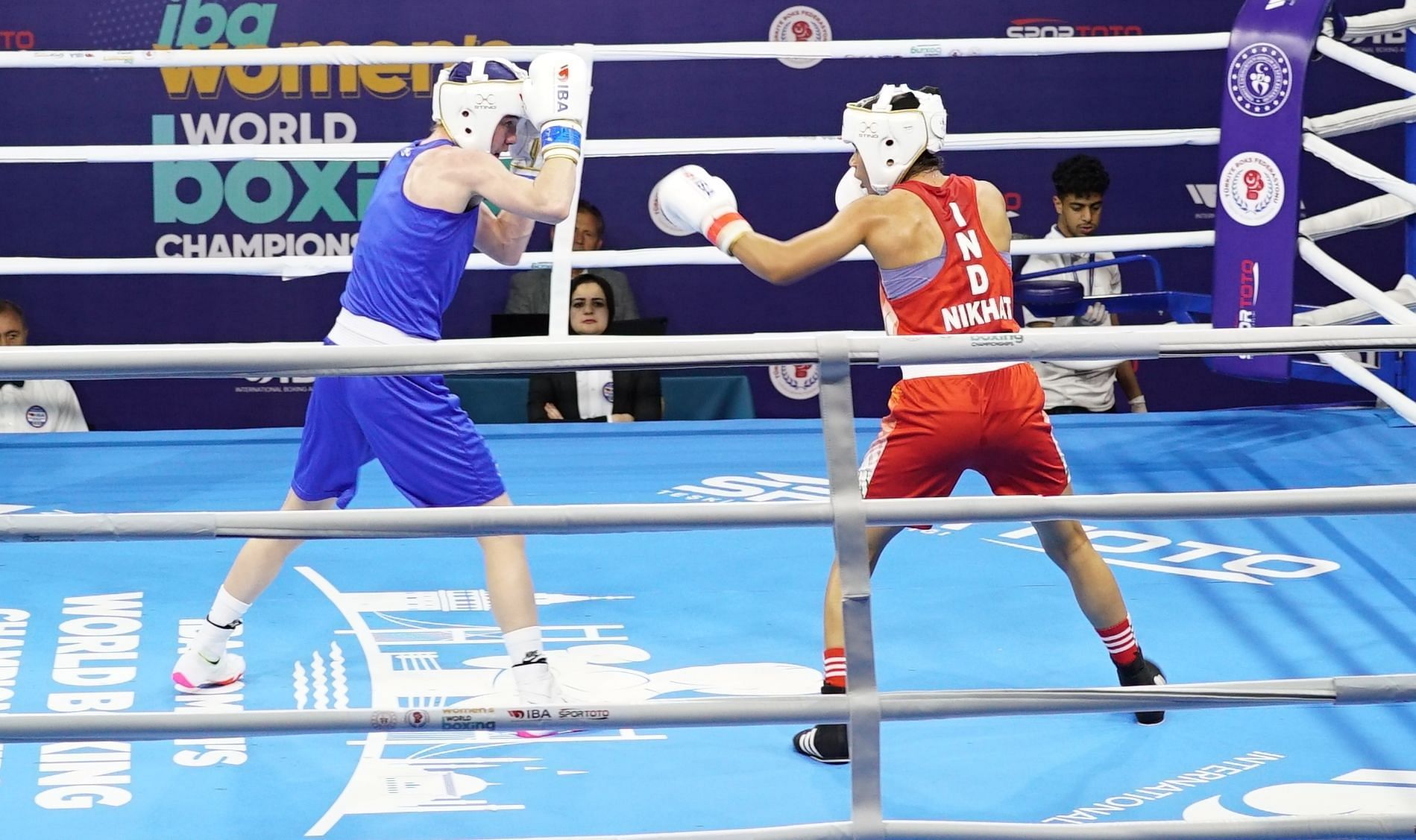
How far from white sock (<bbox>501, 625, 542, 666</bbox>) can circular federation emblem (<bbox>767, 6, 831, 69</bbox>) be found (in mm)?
4033

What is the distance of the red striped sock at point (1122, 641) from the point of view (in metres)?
3.14

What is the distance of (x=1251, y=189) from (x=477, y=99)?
262cm

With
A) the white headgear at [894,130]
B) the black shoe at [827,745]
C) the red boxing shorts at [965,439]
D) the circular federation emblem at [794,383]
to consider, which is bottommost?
the black shoe at [827,745]

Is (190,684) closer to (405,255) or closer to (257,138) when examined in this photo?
(405,255)

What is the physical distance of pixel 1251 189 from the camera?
478 centimetres

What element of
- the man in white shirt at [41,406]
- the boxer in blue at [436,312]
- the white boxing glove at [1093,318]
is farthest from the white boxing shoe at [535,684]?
the white boxing glove at [1093,318]

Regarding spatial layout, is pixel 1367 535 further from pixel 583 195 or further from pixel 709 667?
pixel 583 195

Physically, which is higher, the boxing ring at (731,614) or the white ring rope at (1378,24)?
the white ring rope at (1378,24)

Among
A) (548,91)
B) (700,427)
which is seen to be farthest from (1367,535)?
(548,91)

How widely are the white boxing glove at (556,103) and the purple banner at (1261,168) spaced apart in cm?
225

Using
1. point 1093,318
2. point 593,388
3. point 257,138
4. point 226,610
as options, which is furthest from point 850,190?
point 257,138

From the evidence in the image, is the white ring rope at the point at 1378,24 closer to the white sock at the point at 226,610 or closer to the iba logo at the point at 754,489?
the iba logo at the point at 754,489

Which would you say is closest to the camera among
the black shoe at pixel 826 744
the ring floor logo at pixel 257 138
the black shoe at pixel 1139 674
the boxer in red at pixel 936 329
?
the black shoe at pixel 826 744

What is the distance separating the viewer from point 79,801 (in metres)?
2.72
